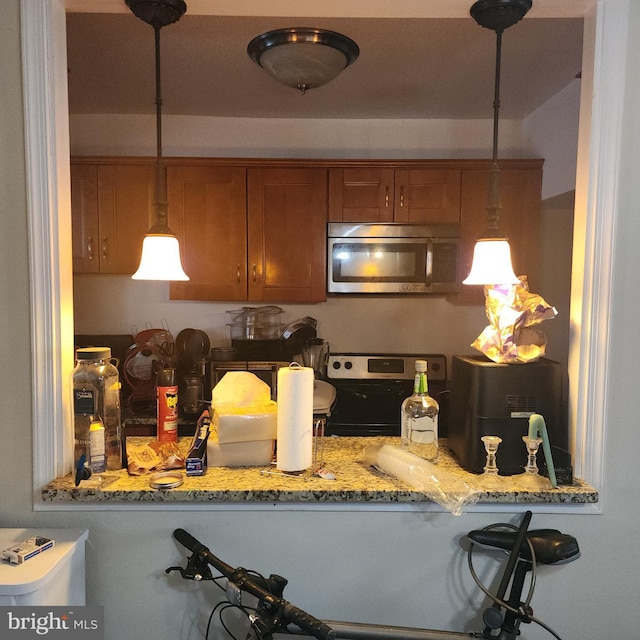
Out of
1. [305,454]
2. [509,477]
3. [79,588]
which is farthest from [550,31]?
[79,588]

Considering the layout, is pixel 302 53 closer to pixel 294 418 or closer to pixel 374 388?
pixel 294 418

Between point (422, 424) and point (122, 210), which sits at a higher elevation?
point (122, 210)

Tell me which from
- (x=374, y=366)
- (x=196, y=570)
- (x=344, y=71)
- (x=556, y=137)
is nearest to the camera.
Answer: (x=196, y=570)

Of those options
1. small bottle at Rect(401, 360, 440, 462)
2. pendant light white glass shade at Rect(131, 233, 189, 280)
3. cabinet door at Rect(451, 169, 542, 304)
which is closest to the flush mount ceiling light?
pendant light white glass shade at Rect(131, 233, 189, 280)

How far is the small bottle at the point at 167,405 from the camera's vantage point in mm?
1432

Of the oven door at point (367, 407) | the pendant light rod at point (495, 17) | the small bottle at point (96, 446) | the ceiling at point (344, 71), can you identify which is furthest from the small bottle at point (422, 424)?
the ceiling at point (344, 71)

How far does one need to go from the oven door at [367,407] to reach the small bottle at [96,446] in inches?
60.6

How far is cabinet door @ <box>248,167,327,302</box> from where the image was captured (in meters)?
2.95

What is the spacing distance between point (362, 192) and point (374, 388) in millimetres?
1189

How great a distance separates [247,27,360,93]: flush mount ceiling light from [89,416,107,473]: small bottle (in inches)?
46.7

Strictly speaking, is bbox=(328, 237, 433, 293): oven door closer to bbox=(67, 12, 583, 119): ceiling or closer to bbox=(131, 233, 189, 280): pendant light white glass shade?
bbox=(67, 12, 583, 119): ceiling

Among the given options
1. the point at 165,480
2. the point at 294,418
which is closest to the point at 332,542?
the point at 294,418

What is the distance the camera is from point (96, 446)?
4.18ft

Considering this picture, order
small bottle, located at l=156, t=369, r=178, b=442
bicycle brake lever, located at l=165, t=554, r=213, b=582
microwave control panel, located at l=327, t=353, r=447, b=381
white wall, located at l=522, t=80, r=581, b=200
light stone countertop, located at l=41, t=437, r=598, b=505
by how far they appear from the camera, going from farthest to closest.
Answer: microwave control panel, located at l=327, t=353, r=447, b=381
white wall, located at l=522, t=80, r=581, b=200
small bottle, located at l=156, t=369, r=178, b=442
light stone countertop, located at l=41, t=437, r=598, b=505
bicycle brake lever, located at l=165, t=554, r=213, b=582
